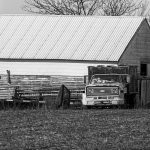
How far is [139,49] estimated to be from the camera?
5381cm

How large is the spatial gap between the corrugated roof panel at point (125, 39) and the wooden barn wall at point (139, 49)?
23.0 inches

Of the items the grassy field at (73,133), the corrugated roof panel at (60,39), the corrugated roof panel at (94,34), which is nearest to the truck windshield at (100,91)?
the grassy field at (73,133)

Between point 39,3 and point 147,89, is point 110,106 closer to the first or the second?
point 147,89

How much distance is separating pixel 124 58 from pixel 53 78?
793 centimetres

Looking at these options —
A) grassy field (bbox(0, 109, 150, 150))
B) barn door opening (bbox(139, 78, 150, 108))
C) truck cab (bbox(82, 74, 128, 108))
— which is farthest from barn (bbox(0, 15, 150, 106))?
grassy field (bbox(0, 109, 150, 150))

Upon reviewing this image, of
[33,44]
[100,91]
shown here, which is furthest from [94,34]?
[100,91]

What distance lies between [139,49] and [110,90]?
20.3m

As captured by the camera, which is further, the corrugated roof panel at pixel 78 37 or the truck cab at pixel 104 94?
the corrugated roof panel at pixel 78 37

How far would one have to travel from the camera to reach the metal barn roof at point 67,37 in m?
49.4

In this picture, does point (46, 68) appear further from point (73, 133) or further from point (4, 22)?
point (73, 133)

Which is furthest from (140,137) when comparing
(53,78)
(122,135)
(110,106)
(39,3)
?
(39,3)

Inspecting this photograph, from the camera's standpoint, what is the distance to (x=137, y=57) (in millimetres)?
53750

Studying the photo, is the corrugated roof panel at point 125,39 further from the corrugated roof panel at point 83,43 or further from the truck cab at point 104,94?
the truck cab at point 104,94

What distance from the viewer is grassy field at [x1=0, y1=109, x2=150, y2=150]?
1596cm
